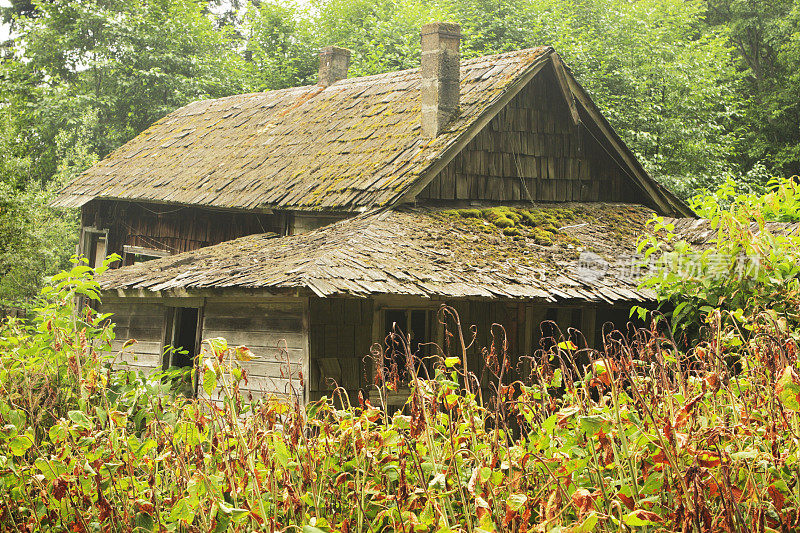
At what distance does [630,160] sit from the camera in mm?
14188

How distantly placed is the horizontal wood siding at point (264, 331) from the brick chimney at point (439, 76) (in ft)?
13.2

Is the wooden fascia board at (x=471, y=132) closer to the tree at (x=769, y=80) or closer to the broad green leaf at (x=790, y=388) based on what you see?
the broad green leaf at (x=790, y=388)

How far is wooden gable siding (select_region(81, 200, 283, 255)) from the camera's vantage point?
14.6m

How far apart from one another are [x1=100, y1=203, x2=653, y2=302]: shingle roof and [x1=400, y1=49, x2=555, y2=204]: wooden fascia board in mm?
293

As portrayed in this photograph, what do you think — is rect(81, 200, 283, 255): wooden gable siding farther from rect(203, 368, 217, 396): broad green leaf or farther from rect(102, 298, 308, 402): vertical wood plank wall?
rect(203, 368, 217, 396): broad green leaf

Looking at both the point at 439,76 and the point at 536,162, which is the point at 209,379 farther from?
the point at 536,162

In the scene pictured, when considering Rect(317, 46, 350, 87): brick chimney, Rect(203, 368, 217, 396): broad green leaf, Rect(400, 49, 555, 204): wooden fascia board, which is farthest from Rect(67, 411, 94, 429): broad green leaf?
Rect(317, 46, 350, 87): brick chimney

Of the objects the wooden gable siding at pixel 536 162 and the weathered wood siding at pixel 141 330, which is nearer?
the weathered wood siding at pixel 141 330

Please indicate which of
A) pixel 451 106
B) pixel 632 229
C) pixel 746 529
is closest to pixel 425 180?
pixel 451 106

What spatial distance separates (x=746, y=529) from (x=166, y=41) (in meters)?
30.9

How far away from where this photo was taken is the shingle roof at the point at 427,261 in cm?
874

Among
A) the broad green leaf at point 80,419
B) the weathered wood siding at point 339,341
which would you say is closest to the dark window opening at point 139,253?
the weathered wood siding at point 339,341

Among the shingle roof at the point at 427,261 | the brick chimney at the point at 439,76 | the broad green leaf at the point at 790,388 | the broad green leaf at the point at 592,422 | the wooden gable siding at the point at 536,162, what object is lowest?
the broad green leaf at the point at 592,422

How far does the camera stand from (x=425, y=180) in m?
11.7
